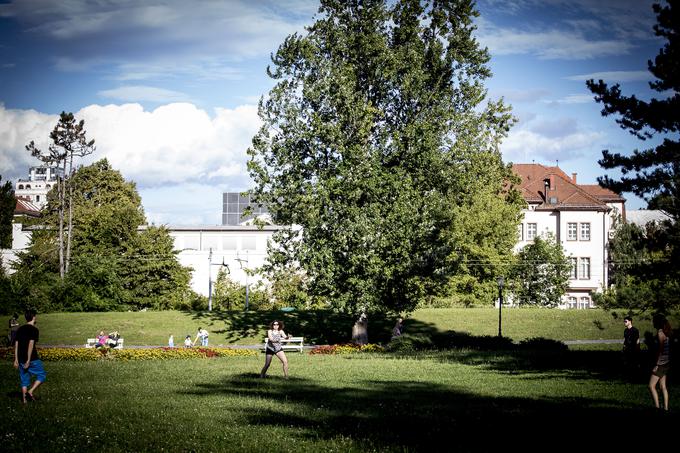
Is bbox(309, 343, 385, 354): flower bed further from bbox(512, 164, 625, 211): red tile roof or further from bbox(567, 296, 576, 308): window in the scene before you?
bbox(512, 164, 625, 211): red tile roof

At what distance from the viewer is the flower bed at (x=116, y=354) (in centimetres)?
3103

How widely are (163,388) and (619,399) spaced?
41.4 feet

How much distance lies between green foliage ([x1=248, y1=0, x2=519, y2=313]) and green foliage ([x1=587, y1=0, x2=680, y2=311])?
44.6ft

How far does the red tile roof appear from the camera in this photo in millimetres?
80125

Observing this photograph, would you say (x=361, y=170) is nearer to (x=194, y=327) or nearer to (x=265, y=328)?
(x=265, y=328)

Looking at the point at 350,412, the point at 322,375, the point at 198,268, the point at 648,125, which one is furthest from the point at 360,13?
the point at 198,268

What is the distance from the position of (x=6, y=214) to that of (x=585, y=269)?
93896 millimetres

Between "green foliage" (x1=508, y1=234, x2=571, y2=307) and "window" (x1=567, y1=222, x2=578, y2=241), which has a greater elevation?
"window" (x1=567, y1=222, x2=578, y2=241)

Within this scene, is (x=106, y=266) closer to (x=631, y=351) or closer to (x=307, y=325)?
(x=307, y=325)

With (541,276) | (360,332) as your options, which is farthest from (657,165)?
(541,276)

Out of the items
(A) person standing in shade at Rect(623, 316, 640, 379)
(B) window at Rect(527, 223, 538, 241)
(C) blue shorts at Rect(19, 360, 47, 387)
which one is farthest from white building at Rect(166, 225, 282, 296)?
(C) blue shorts at Rect(19, 360, 47, 387)

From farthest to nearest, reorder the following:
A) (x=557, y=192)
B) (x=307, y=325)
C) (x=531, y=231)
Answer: (x=557, y=192)
(x=531, y=231)
(x=307, y=325)

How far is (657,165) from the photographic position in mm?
24719

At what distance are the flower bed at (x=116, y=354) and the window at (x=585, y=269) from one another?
55.9 meters
